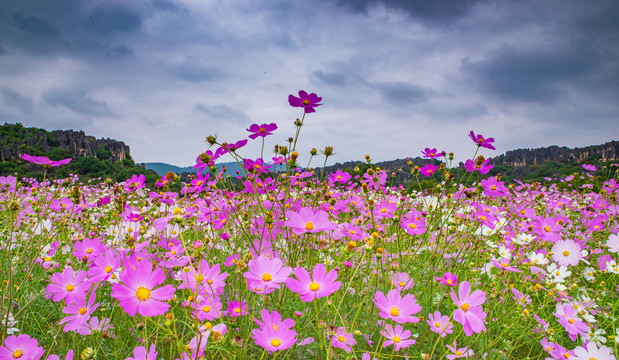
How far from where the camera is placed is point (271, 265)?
947 mm

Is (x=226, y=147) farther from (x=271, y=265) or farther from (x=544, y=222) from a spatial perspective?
(x=544, y=222)

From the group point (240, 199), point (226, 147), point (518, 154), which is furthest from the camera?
point (518, 154)

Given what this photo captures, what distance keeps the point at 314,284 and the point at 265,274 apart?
15 centimetres

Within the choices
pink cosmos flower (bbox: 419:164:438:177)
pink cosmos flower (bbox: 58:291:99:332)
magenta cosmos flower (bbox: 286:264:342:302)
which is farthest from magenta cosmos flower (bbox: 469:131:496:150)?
pink cosmos flower (bbox: 58:291:99:332)

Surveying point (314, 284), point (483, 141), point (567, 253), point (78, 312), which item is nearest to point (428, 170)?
point (483, 141)

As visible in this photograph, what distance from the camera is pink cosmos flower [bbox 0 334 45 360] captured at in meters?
0.82

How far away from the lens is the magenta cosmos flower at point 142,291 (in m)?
0.71

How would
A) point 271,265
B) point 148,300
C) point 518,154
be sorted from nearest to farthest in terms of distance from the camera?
point 148,300 < point 271,265 < point 518,154

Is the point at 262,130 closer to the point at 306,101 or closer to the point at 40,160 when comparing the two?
the point at 306,101

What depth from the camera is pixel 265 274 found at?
0.92m

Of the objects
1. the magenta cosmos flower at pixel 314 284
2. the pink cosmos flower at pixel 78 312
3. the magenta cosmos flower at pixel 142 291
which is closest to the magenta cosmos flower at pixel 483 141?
the magenta cosmos flower at pixel 314 284

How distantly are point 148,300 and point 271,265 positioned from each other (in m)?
0.34

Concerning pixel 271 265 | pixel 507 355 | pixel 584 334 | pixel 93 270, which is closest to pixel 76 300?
pixel 93 270

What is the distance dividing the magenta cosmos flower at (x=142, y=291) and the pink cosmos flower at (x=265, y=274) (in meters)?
0.21
